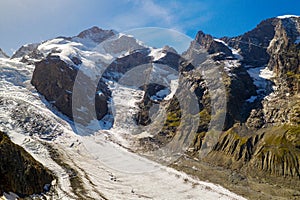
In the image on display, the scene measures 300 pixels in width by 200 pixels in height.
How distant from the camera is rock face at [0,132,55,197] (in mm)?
49281

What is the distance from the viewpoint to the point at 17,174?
53094 mm

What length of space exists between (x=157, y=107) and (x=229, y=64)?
51.9m

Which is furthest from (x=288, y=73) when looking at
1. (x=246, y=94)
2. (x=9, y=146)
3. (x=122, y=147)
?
(x=9, y=146)

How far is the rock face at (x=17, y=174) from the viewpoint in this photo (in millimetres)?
49281

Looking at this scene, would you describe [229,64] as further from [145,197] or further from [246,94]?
[145,197]

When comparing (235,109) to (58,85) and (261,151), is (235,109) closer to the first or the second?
(261,151)

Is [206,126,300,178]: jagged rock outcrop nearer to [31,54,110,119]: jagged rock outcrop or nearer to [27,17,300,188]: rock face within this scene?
[27,17,300,188]: rock face

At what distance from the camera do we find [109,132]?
154m

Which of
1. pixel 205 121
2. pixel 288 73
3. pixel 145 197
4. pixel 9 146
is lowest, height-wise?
pixel 145 197

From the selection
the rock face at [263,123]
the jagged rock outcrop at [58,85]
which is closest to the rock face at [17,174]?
the rock face at [263,123]

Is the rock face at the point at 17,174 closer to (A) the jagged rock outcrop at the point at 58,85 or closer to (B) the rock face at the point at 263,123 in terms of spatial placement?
A: (B) the rock face at the point at 263,123

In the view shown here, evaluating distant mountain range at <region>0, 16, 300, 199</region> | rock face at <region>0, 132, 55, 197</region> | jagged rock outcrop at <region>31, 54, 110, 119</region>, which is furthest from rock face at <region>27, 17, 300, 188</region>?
rock face at <region>0, 132, 55, 197</region>

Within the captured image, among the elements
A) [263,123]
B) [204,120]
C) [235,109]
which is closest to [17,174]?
[263,123]

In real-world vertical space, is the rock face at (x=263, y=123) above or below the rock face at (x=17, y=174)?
above
